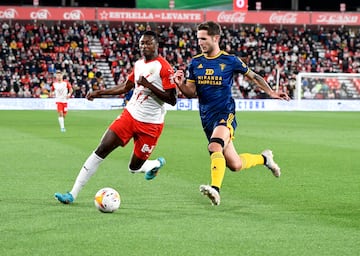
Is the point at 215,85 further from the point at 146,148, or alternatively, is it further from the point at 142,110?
the point at 146,148

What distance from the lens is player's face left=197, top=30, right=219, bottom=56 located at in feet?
28.9

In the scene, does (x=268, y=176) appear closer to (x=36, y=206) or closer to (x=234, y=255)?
(x=36, y=206)

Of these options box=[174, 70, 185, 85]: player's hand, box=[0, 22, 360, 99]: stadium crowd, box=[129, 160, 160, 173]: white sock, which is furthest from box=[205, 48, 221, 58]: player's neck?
box=[0, 22, 360, 99]: stadium crowd

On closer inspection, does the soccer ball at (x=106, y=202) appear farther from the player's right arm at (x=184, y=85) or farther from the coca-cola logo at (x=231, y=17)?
the coca-cola logo at (x=231, y=17)

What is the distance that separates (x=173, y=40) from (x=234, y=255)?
46.5 meters

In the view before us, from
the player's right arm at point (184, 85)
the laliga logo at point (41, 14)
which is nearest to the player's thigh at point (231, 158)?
the player's right arm at point (184, 85)

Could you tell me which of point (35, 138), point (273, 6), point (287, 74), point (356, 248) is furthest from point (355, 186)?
point (273, 6)

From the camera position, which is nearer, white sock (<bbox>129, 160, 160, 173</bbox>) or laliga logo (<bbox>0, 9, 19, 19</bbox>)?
white sock (<bbox>129, 160, 160, 173</bbox>)

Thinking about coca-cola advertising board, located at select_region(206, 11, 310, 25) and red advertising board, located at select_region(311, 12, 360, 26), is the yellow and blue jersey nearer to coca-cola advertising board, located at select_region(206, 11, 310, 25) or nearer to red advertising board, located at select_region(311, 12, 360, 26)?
coca-cola advertising board, located at select_region(206, 11, 310, 25)

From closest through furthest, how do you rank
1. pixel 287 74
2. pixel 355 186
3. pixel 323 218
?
pixel 323 218 < pixel 355 186 < pixel 287 74

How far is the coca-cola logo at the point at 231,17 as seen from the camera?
2002 inches

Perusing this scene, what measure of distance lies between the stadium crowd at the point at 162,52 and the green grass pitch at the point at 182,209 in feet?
97.5

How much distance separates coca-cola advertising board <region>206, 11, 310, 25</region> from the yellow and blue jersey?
4219 centimetres

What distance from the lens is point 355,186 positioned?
11125 millimetres
